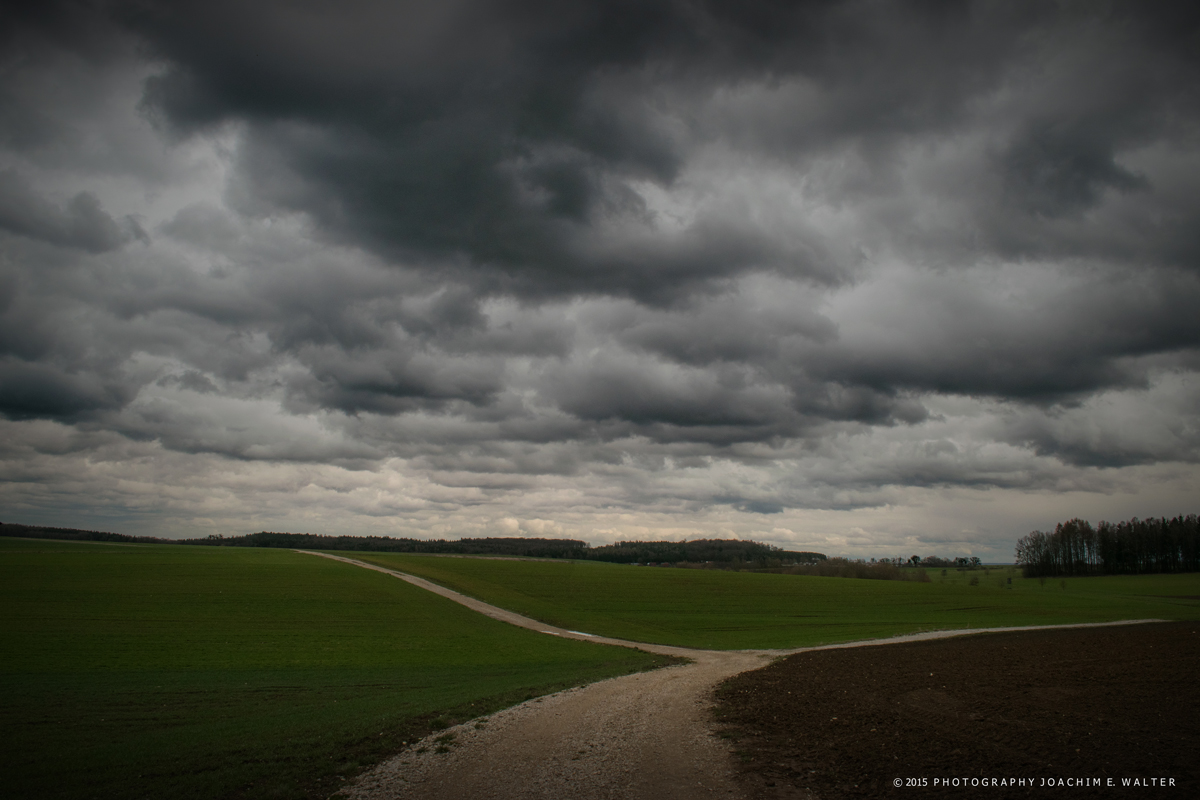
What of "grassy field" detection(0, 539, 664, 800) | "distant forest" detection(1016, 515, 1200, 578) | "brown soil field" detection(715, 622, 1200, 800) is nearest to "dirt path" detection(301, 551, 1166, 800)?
"brown soil field" detection(715, 622, 1200, 800)

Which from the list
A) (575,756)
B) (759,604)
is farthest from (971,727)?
(759,604)

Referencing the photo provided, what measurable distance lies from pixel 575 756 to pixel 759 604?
6140 cm

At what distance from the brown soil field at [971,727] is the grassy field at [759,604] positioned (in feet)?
62.8

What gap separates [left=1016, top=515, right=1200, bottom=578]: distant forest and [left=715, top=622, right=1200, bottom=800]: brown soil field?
6092 inches

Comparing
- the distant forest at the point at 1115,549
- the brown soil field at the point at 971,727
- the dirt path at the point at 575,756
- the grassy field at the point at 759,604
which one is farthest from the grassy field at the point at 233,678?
the distant forest at the point at 1115,549

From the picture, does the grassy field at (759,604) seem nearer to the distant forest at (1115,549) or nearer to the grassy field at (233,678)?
the grassy field at (233,678)

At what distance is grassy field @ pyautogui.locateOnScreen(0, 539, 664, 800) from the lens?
12672 millimetres

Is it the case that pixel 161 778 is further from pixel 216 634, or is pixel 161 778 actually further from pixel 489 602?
pixel 489 602

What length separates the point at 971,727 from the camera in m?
13.6

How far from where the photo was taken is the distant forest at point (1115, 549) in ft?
438

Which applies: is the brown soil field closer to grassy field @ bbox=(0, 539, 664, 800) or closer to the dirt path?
the dirt path

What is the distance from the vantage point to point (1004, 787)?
33.4 feet

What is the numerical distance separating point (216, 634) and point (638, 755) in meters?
38.8

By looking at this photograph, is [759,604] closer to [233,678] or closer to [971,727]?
[233,678]
